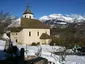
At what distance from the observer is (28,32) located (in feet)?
183

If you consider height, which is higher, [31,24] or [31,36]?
[31,24]

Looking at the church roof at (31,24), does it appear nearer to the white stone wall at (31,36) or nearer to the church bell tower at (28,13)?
the white stone wall at (31,36)

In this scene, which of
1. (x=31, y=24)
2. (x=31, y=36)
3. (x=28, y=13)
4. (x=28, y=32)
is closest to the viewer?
(x=28, y=32)

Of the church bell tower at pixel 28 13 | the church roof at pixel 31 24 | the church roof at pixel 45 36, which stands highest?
the church bell tower at pixel 28 13

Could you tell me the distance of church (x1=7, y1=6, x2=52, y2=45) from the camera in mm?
55219

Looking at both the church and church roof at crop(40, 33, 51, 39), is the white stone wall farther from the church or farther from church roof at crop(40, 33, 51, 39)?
church roof at crop(40, 33, 51, 39)

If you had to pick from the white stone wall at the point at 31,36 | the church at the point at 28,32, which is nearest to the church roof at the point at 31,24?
the church at the point at 28,32

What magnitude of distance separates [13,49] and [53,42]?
32337 millimetres

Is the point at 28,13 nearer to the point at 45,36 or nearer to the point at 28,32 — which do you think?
the point at 28,32

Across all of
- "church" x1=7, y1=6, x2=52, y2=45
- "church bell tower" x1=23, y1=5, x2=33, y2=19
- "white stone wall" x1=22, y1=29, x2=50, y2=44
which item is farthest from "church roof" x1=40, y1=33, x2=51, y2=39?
"church bell tower" x1=23, y1=5, x2=33, y2=19

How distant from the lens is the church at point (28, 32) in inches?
2174

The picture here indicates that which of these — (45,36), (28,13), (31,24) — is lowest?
(45,36)

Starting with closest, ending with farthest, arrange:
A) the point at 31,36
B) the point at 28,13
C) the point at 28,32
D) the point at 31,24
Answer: the point at 28,32
the point at 31,36
the point at 31,24
the point at 28,13

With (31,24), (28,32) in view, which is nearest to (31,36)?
(28,32)
